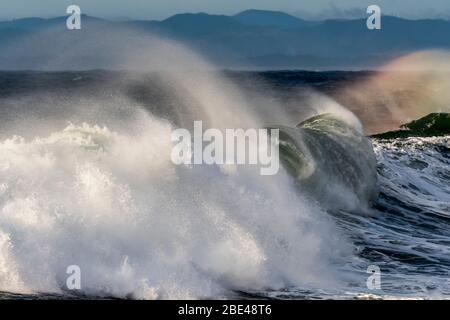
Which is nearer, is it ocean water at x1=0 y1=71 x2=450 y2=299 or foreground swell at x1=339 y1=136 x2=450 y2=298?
ocean water at x1=0 y1=71 x2=450 y2=299

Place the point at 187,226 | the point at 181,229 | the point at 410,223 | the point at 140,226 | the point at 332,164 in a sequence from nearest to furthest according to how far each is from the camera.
A: the point at 140,226
the point at 181,229
the point at 187,226
the point at 410,223
the point at 332,164

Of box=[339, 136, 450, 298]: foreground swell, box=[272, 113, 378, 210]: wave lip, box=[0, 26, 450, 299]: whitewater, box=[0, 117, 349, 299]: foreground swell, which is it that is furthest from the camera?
box=[272, 113, 378, 210]: wave lip

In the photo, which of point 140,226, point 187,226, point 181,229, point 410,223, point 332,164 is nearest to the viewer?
point 140,226

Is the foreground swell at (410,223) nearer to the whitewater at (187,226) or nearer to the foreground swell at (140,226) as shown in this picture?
the whitewater at (187,226)

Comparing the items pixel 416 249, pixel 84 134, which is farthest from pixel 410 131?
pixel 84 134

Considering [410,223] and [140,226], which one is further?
[410,223]

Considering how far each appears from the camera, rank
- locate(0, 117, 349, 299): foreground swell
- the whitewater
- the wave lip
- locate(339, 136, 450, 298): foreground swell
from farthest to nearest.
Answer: the wave lip, locate(339, 136, 450, 298): foreground swell, the whitewater, locate(0, 117, 349, 299): foreground swell

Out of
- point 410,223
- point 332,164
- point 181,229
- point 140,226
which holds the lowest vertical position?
point 140,226

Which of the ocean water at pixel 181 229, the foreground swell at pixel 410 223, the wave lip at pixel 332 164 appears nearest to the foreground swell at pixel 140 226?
the ocean water at pixel 181 229

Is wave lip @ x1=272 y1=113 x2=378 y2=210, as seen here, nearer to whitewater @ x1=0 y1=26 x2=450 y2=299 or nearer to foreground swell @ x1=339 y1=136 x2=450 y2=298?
whitewater @ x1=0 y1=26 x2=450 y2=299

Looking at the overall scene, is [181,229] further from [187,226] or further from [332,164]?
[332,164]

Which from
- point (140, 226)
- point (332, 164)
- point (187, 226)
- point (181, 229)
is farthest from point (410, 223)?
point (140, 226)

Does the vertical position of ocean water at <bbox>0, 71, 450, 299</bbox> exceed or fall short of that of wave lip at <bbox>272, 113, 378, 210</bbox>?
it falls short

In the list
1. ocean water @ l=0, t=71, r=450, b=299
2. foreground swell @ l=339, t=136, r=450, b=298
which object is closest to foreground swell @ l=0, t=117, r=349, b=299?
ocean water @ l=0, t=71, r=450, b=299
